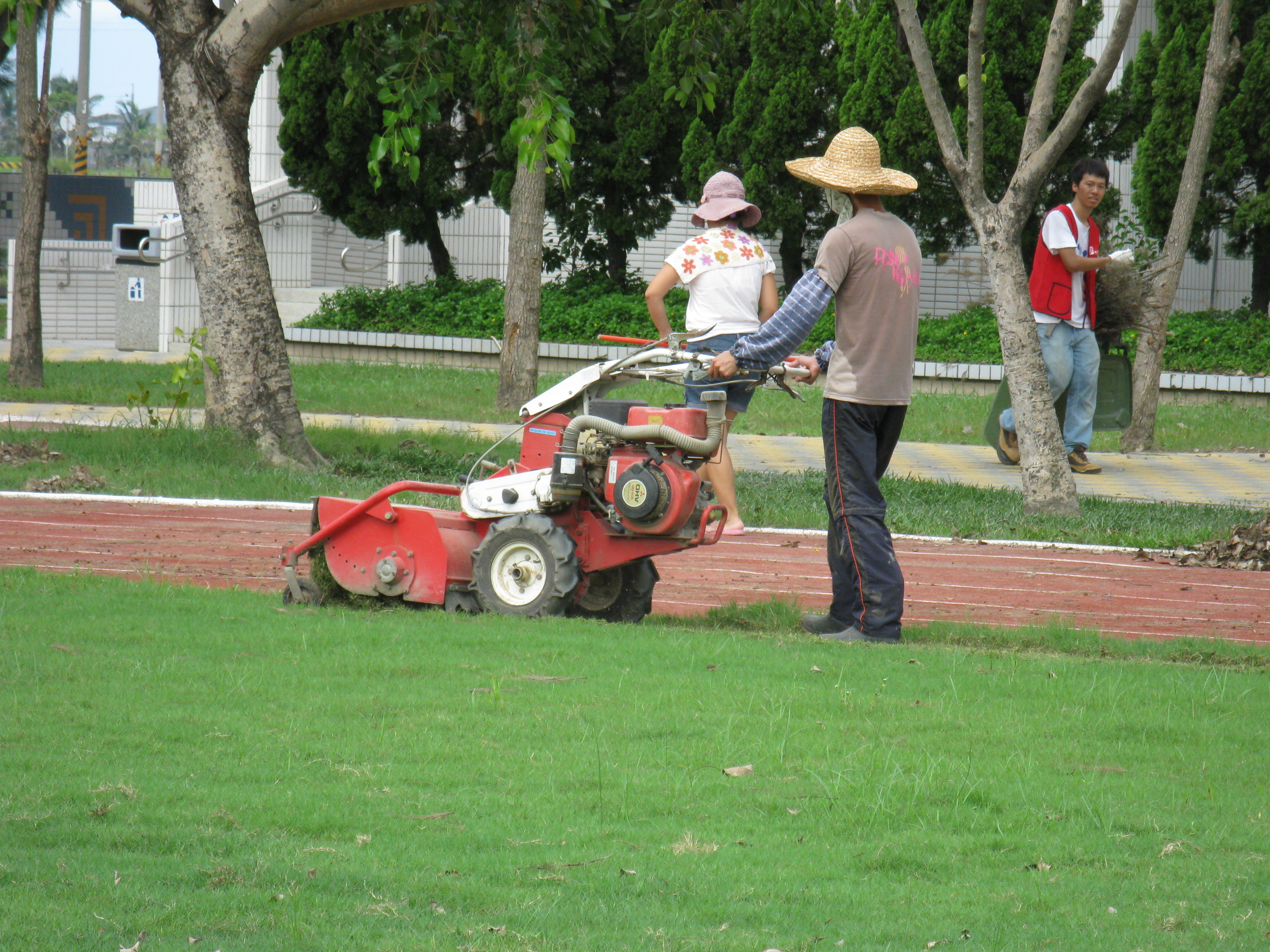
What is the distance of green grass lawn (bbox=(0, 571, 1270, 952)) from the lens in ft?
9.48

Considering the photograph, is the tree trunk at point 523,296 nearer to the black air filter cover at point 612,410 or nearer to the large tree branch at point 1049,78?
the large tree branch at point 1049,78

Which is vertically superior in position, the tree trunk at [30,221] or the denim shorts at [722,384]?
the tree trunk at [30,221]

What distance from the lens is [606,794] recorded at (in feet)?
11.8

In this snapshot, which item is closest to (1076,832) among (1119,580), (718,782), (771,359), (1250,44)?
(718,782)

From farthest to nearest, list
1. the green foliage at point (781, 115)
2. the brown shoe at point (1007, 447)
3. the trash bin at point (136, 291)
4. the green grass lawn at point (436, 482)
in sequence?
the trash bin at point (136, 291), the green foliage at point (781, 115), the brown shoe at point (1007, 447), the green grass lawn at point (436, 482)

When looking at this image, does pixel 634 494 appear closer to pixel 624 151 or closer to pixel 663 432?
pixel 663 432

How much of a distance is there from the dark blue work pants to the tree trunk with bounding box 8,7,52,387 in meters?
11.5

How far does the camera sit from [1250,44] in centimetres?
1647

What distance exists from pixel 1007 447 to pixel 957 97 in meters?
7.39

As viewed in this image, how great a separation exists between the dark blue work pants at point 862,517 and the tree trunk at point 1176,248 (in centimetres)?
→ 682

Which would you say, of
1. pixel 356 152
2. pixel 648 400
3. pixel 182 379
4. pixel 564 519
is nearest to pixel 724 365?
pixel 564 519

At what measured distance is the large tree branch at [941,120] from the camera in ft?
30.9

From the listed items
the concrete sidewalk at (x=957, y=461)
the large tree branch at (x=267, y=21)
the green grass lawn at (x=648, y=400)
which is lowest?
the concrete sidewalk at (x=957, y=461)

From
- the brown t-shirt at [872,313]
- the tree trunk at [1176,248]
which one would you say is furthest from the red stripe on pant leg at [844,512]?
the tree trunk at [1176,248]
